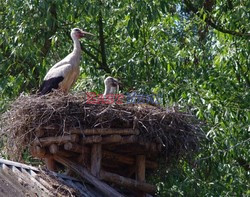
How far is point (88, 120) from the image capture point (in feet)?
35.4

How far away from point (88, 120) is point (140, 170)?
3.67ft

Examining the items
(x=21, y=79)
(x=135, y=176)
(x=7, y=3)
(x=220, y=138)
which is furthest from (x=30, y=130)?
(x=7, y=3)

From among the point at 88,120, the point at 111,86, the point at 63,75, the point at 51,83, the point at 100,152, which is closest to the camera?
the point at 88,120

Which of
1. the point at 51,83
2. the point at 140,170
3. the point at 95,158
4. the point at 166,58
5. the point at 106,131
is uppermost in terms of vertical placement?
the point at 166,58

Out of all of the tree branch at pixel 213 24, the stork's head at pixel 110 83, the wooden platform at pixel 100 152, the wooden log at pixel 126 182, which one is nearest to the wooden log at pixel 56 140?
the wooden platform at pixel 100 152

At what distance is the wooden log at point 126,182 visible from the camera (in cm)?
1095

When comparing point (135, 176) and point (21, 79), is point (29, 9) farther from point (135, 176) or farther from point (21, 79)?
point (135, 176)

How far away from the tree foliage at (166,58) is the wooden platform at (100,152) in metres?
1.58

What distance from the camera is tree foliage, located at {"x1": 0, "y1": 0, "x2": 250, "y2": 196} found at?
13.5m

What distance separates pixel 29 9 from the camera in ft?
50.4

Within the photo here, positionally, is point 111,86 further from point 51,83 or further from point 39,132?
point 39,132

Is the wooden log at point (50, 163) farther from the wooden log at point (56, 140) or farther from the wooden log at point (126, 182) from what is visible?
the wooden log at point (126, 182)

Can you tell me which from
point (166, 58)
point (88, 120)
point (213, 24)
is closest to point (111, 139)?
point (88, 120)

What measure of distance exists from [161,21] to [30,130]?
5.30m
